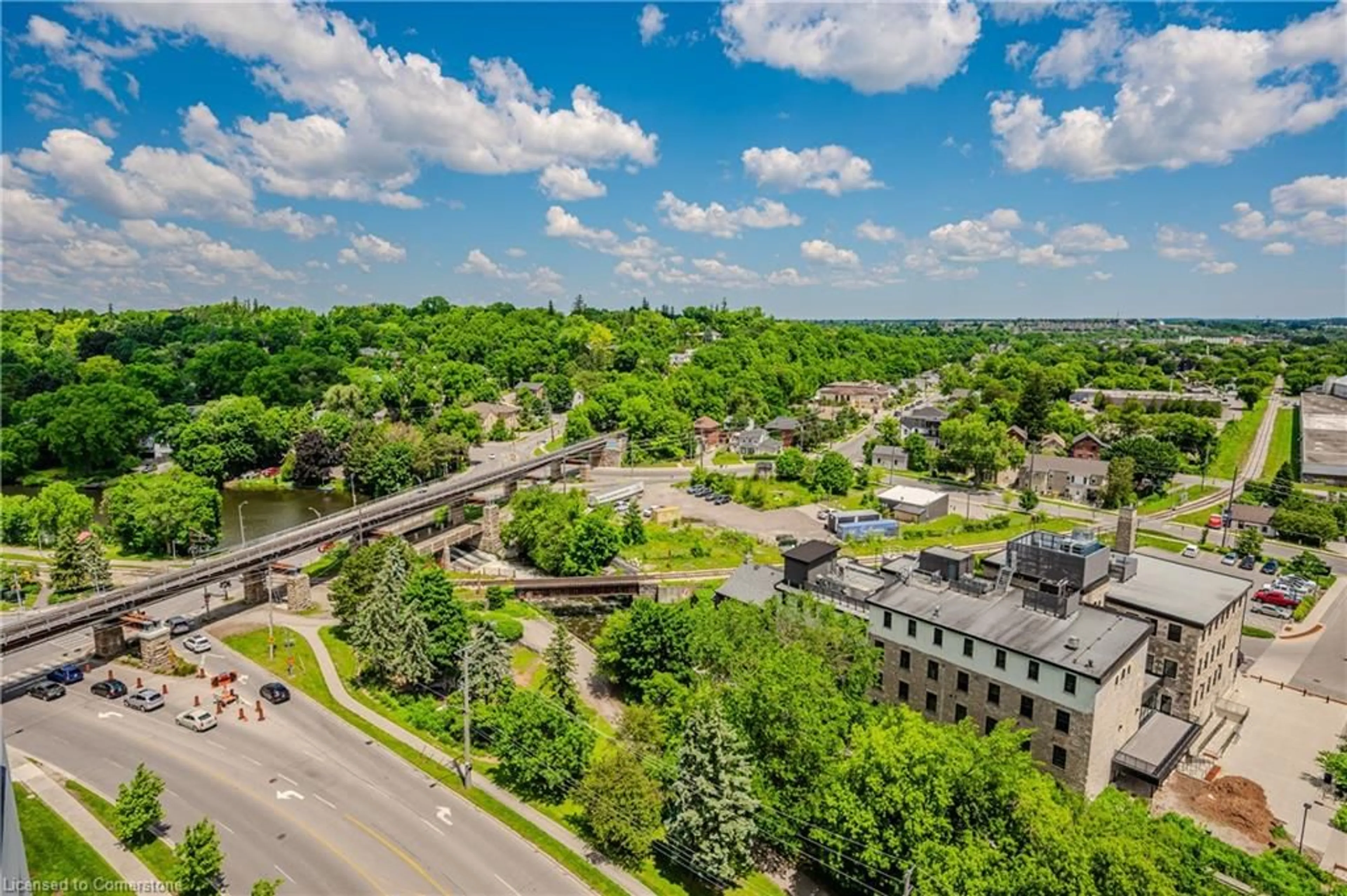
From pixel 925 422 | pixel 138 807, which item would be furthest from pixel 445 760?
pixel 925 422

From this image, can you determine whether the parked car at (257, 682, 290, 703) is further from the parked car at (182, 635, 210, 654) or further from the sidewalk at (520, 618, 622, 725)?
the sidewalk at (520, 618, 622, 725)

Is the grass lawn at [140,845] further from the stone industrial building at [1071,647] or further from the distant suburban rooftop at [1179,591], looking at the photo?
the distant suburban rooftop at [1179,591]

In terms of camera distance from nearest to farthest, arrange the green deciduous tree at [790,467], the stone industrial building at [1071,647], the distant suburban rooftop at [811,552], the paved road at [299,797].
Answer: the paved road at [299,797]
the stone industrial building at [1071,647]
the distant suburban rooftop at [811,552]
the green deciduous tree at [790,467]

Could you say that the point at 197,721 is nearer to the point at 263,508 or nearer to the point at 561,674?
the point at 561,674

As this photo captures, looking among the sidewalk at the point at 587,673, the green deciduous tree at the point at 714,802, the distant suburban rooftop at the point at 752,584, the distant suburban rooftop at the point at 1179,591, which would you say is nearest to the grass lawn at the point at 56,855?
the green deciduous tree at the point at 714,802

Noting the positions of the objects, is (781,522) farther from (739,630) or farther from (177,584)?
(177,584)

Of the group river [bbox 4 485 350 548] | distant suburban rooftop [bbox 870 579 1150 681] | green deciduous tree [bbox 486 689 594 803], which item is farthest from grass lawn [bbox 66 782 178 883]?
river [bbox 4 485 350 548]
